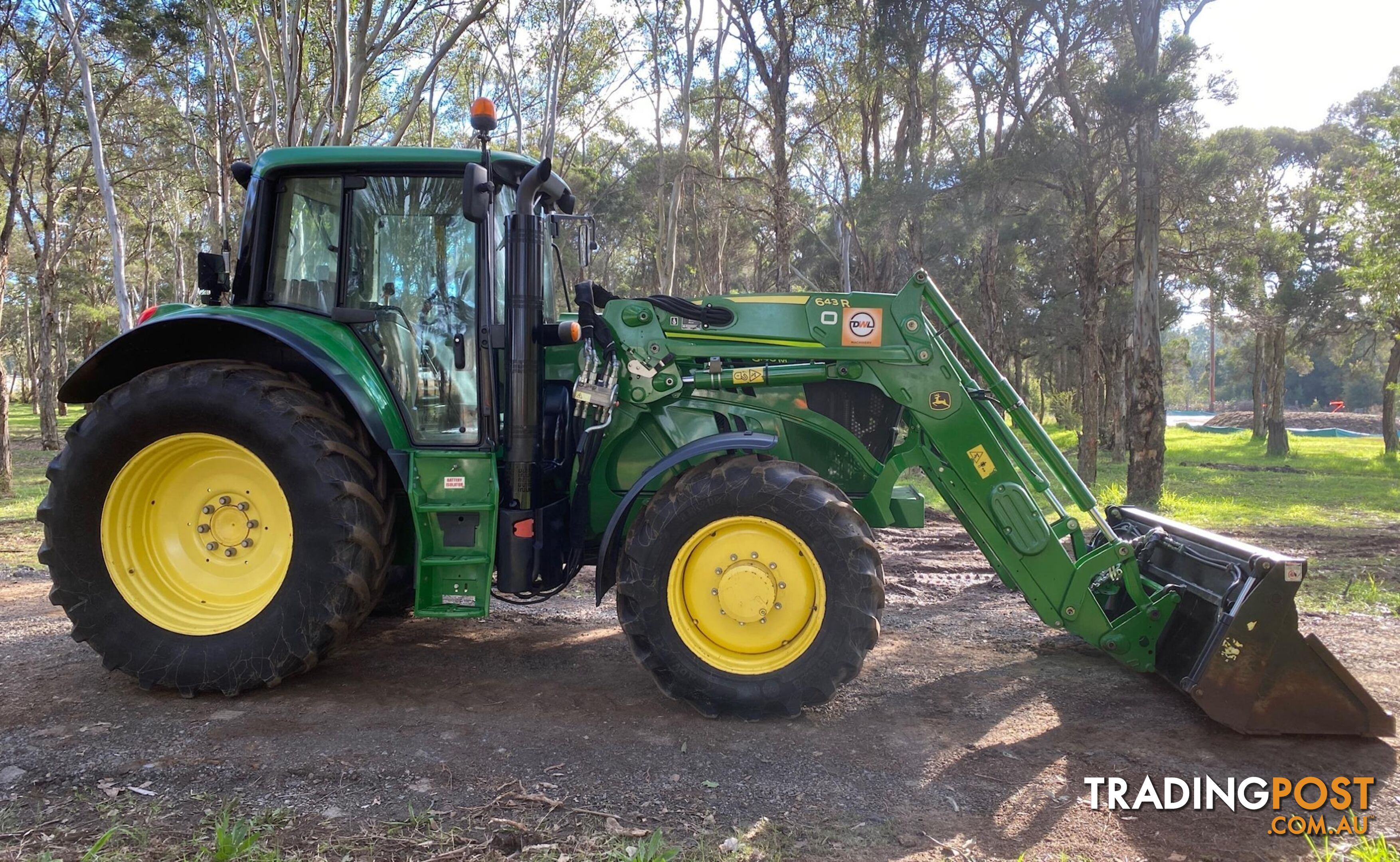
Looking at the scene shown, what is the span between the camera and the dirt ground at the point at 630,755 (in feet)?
8.82

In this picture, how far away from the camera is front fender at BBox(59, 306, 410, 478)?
363 centimetres

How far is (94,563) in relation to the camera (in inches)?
146

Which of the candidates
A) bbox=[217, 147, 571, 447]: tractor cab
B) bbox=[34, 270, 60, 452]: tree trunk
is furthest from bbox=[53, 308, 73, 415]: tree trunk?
bbox=[217, 147, 571, 447]: tractor cab

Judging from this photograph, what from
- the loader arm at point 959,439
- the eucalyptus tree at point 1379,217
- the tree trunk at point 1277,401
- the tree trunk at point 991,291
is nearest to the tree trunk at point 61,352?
the tree trunk at point 991,291

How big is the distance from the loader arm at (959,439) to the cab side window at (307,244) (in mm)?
1390

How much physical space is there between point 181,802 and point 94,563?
4.95ft

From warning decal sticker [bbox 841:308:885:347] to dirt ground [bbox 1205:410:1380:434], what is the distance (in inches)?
1611

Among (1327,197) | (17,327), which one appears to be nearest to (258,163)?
(1327,197)

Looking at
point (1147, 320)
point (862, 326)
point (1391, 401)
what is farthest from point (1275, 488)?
point (862, 326)

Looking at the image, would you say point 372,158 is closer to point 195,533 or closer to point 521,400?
point 521,400

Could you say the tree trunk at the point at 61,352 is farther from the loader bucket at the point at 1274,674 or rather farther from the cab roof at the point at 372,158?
the loader bucket at the point at 1274,674

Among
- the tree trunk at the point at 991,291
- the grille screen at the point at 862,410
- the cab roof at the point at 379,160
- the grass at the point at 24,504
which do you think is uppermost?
the tree trunk at the point at 991,291

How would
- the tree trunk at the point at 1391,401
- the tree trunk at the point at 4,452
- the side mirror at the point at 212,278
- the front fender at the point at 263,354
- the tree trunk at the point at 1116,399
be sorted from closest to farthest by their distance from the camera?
Answer: the front fender at the point at 263,354
the side mirror at the point at 212,278
the tree trunk at the point at 4,452
the tree trunk at the point at 1391,401
the tree trunk at the point at 1116,399

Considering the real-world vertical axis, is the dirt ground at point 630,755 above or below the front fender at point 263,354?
below
